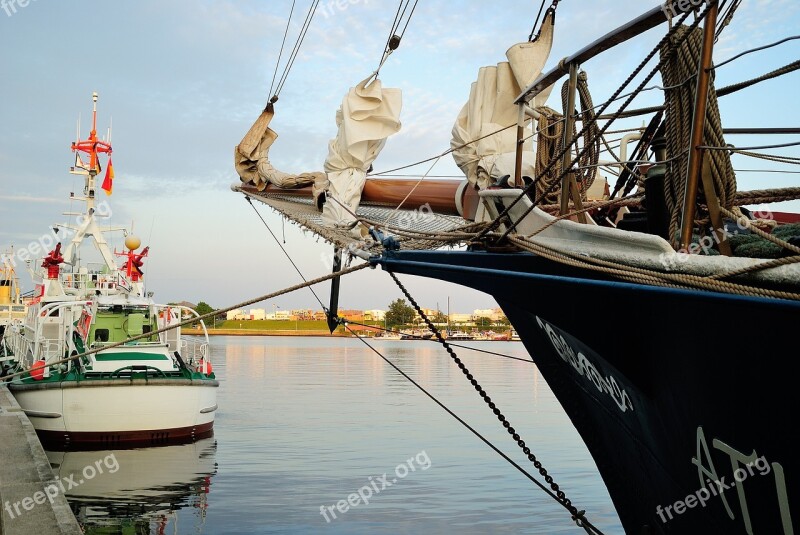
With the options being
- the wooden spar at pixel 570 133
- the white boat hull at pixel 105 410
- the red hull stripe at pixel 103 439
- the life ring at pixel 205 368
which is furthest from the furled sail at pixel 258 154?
the life ring at pixel 205 368

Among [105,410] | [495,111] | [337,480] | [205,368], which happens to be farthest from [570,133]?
[205,368]

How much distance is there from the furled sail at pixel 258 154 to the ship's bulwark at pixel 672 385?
18.5ft

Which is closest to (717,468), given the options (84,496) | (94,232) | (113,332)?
(84,496)

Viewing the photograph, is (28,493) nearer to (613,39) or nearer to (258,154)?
(258,154)

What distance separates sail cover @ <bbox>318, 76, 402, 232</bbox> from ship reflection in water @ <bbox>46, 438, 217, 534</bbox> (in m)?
6.42

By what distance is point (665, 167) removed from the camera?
13.0ft

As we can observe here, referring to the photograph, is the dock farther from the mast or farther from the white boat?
the mast

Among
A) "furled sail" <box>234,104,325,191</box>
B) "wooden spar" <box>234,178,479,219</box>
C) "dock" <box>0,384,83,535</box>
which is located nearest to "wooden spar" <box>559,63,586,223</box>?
"wooden spar" <box>234,178,479,219</box>

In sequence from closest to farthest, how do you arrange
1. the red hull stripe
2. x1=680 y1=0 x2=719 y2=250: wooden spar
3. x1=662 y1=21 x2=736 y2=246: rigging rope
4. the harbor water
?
x1=680 y1=0 x2=719 y2=250: wooden spar, x1=662 y1=21 x2=736 y2=246: rigging rope, the harbor water, the red hull stripe

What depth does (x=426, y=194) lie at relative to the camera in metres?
8.79

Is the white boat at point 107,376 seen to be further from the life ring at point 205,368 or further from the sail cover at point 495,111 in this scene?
the sail cover at point 495,111

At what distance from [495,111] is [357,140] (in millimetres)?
1708

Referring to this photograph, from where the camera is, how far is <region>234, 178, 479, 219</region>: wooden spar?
27.0ft

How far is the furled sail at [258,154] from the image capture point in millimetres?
10953
